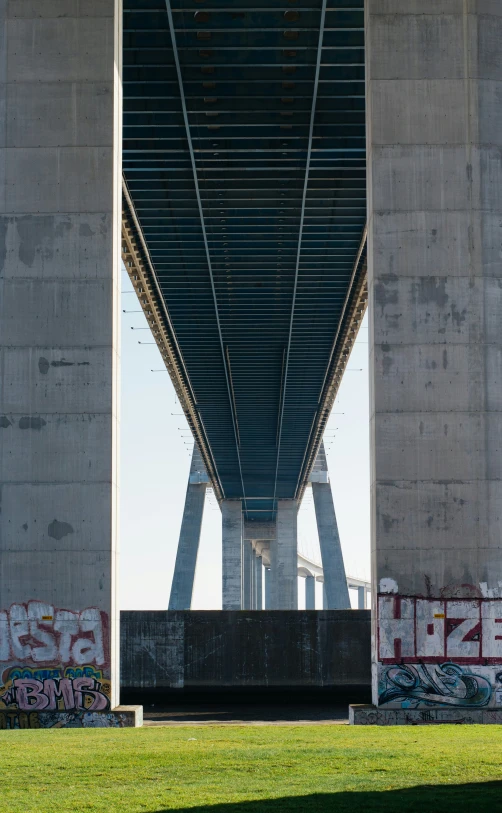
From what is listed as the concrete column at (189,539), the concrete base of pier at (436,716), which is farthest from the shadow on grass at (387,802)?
the concrete column at (189,539)

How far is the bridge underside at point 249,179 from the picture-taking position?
29750mm

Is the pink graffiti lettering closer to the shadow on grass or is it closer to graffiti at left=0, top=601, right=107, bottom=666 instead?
graffiti at left=0, top=601, right=107, bottom=666

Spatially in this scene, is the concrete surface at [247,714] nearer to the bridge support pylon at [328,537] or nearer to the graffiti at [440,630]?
the graffiti at [440,630]

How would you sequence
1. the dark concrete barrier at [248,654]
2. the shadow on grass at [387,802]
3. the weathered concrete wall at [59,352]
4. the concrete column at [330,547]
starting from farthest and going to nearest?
1. the concrete column at [330,547]
2. the dark concrete barrier at [248,654]
3. the weathered concrete wall at [59,352]
4. the shadow on grass at [387,802]

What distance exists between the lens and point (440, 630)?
816 inches

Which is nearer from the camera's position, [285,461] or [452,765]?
[452,765]

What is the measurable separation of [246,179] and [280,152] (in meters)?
2.89

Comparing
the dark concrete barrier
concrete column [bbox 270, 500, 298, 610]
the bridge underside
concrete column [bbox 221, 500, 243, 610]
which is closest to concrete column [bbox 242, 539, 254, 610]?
concrete column [bbox 221, 500, 243, 610]

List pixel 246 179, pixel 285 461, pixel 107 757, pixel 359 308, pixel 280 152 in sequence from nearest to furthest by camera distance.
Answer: pixel 107 757
pixel 280 152
pixel 246 179
pixel 359 308
pixel 285 461

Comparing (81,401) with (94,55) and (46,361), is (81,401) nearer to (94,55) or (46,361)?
(46,361)

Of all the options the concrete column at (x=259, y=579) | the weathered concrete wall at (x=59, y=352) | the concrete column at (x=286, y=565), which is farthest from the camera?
the concrete column at (x=259, y=579)

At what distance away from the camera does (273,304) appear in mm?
55000

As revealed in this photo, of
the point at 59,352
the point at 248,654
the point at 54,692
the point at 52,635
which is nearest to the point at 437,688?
the point at 54,692

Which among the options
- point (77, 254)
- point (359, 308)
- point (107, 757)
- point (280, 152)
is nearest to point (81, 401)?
point (77, 254)
